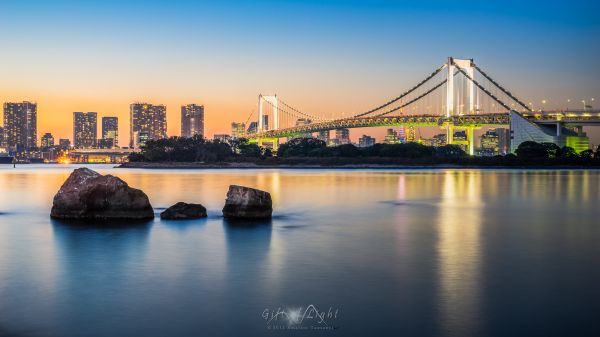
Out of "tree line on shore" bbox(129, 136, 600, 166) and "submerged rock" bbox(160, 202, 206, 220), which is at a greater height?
"tree line on shore" bbox(129, 136, 600, 166)

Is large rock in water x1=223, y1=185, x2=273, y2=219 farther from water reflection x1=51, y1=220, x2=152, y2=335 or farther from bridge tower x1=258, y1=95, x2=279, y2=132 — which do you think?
bridge tower x1=258, y1=95, x2=279, y2=132

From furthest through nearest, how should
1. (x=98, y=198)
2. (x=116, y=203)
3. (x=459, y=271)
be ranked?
1. (x=116, y=203)
2. (x=98, y=198)
3. (x=459, y=271)

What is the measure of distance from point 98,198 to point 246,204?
11.9 ft

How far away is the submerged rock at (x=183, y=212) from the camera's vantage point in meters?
16.8

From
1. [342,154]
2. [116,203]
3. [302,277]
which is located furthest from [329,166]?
[302,277]

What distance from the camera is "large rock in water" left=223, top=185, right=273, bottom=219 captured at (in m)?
16.6

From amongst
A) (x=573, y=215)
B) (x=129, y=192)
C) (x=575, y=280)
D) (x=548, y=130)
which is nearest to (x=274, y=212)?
(x=129, y=192)

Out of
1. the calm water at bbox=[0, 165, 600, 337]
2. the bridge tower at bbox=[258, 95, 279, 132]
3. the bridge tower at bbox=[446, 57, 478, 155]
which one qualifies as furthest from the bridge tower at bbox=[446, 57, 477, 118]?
the calm water at bbox=[0, 165, 600, 337]

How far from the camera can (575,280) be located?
902 centimetres

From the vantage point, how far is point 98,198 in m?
15.7

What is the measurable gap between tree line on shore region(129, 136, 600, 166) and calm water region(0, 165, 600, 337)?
62404 mm

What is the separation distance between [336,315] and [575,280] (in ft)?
13.1

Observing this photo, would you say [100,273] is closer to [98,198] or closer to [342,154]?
[98,198]

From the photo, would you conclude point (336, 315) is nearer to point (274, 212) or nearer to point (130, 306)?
point (130, 306)
